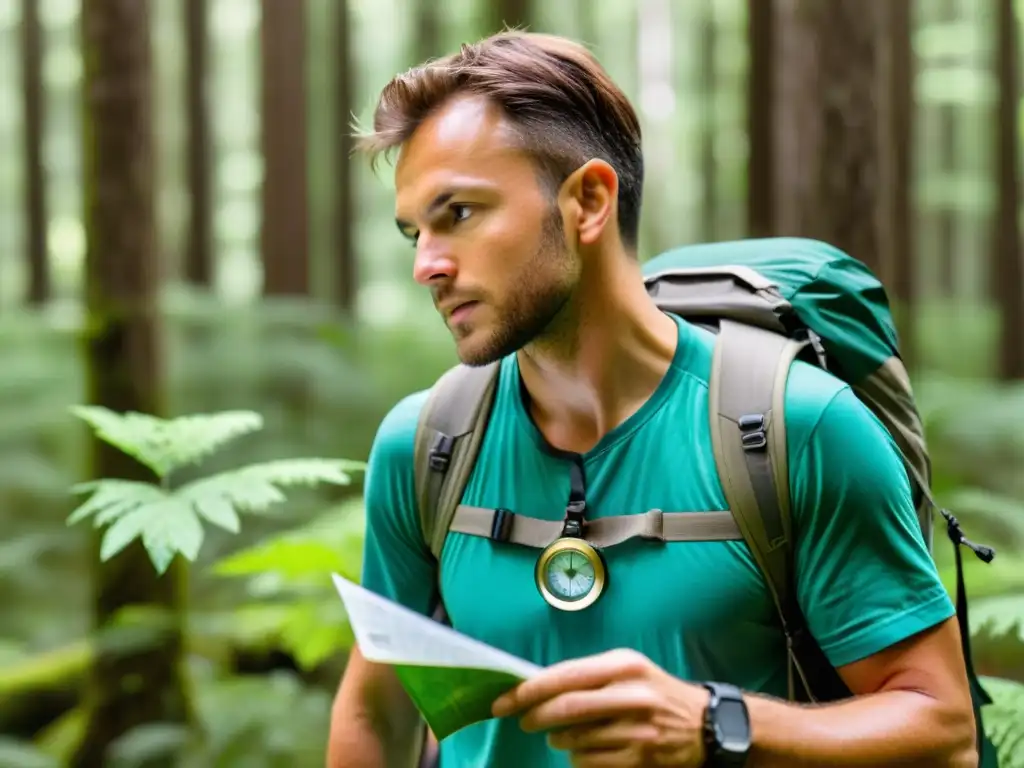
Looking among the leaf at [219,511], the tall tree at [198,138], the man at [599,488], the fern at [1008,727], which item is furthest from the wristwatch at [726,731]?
the tall tree at [198,138]

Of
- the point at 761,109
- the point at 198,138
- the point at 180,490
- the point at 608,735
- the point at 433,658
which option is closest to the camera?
the point at 433,658

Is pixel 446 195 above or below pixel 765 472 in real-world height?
above

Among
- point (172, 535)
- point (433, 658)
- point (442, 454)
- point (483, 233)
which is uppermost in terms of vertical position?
point (483, 233)

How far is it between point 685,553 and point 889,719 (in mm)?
409

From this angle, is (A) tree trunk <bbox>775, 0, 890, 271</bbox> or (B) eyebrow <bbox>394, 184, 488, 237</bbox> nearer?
(B) eyebrow <bbox>394, 184, 488, 237</bbox>

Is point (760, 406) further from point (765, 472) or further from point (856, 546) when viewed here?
point (856, 546)

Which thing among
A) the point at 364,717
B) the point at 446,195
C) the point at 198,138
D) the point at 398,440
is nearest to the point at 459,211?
the point at 446,195

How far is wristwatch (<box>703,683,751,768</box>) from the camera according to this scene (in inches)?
63.7

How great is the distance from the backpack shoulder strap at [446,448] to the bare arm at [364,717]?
33cm

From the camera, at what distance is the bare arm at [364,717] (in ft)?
7.18

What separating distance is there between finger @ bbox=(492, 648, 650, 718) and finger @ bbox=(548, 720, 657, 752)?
67mm

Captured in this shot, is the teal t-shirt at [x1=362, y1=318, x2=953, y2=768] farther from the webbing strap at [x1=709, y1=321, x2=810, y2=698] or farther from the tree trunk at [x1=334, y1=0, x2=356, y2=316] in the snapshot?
the tree trunk at [x1=334, y1=0, x2=356, y2=316]

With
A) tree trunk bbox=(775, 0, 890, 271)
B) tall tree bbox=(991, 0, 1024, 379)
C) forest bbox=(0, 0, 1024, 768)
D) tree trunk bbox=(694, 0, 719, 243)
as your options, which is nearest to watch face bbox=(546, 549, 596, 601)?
forest bbox=(0, 0, 1024, 768)

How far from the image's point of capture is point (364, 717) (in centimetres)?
222
